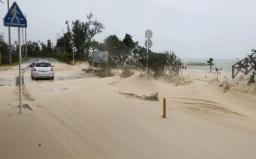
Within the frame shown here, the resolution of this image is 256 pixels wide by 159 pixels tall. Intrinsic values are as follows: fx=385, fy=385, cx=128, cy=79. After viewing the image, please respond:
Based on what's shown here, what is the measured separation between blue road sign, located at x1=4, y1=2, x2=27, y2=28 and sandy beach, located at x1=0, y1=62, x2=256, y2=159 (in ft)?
9.01

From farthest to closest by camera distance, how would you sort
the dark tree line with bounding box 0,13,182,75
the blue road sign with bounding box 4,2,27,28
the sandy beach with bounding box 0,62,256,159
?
the dark tree line with bounding box 0,13,182,75 < the blue road sign with bounding box 4,2,27,28 < the sandy beach with bounding box 0,62,256,159

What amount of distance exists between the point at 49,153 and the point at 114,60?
115ft

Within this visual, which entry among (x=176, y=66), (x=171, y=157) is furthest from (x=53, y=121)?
(x=176, y=66)

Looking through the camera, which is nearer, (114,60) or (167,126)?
(167,126)

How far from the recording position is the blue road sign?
445 inches

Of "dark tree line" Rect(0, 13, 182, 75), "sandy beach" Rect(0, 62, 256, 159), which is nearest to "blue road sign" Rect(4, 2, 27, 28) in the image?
"sandy beach" Rect(0, 62, 256, 159)

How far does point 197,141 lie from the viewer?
29.5ft

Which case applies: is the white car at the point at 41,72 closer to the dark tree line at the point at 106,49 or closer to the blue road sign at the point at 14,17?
the dark tree line at the point at 106,49

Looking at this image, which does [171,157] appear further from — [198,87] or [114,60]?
[114,60]

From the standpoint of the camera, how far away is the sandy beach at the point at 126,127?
7.79 meters

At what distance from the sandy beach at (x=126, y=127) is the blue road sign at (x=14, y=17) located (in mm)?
2747

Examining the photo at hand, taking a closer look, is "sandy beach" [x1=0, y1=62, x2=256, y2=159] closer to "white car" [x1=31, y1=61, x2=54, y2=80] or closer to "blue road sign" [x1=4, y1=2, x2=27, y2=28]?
"blue road sign" [x1=4, y1=2, x2=27, y2=28]

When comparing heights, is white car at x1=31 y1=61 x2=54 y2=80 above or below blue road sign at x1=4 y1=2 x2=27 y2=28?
below

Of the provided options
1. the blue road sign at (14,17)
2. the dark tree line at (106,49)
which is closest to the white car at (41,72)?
the dark tree line at (106,49)
